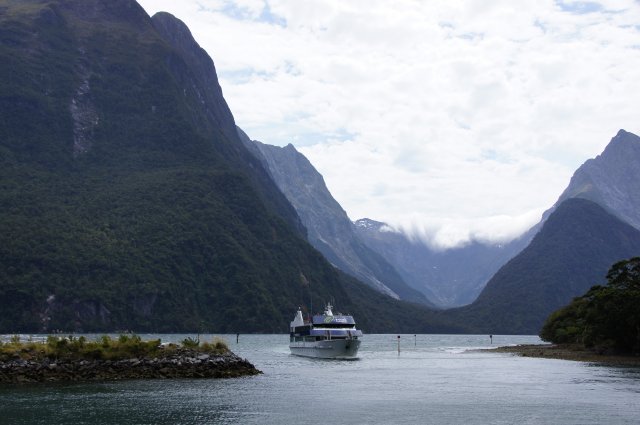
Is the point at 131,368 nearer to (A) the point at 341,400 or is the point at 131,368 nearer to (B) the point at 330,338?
(A) the point at 341,400

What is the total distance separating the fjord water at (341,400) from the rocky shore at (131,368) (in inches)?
113

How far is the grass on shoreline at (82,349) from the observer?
77.8 m

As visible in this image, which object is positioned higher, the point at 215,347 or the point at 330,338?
the point at 215,347

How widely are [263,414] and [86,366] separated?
2905cm

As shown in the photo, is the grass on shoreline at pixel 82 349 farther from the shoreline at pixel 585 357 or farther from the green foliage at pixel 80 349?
the shoreline at pixel 585 357

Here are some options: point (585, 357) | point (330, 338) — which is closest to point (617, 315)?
point (585, 357)

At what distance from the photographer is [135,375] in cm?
8156

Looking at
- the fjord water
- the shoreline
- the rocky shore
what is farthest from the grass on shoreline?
the shoreline

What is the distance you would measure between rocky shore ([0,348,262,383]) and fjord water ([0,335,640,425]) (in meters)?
2.86

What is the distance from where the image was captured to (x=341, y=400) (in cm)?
6738

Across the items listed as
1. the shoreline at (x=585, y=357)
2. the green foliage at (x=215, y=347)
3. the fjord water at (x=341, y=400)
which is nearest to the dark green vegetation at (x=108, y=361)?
the green foliage at (x=215, y=347)

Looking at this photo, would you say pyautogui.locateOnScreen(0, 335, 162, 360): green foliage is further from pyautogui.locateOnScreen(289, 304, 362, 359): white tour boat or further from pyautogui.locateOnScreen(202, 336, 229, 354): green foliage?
pyautogui.locateOnScreen(289, 304, 362, 359): white tour boat

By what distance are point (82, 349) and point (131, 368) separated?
18.0ft

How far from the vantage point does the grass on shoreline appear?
255 ft
